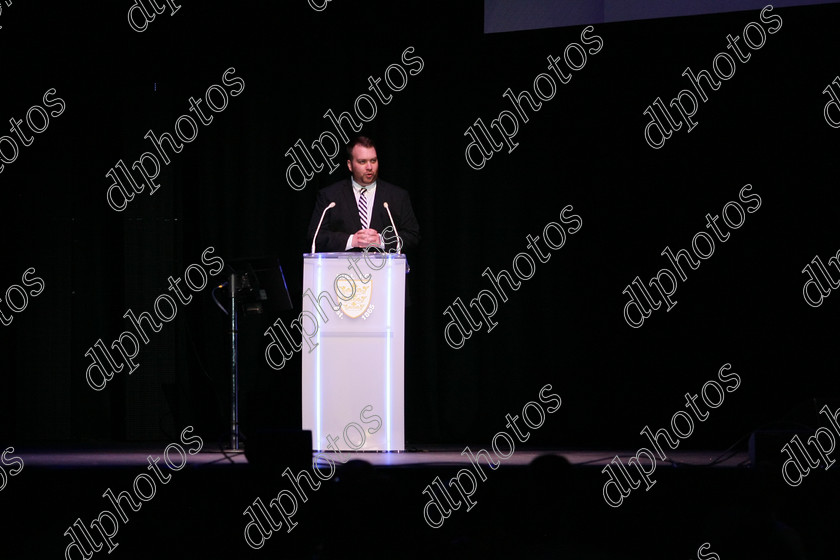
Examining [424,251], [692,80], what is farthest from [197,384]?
[692,80]

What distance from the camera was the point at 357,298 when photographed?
15.6 feet

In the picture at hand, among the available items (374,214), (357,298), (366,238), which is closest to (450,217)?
(374,214)

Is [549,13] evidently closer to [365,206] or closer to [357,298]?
[365,206]

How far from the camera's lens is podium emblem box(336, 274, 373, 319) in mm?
4734

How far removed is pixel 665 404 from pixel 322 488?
2930mm

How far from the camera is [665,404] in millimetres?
5812

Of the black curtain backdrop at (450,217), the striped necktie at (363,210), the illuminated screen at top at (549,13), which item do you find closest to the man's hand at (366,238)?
the striped necktie at (363,210)

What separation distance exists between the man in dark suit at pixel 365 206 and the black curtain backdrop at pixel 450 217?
73 cm

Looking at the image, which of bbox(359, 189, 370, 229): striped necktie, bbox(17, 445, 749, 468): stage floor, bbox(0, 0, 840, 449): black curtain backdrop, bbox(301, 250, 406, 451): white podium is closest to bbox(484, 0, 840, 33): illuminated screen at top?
bbox(0, 0, 840, 449): black curtain backdrop

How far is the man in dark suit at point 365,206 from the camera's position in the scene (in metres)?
5.18

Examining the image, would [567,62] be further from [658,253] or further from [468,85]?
[658,253]

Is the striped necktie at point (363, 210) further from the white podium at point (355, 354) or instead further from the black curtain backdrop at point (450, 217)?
the black curtain backdrop at point (450, 217)

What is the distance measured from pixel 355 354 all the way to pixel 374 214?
946 millimetres

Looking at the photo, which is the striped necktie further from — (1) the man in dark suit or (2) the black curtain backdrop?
(2) the black curtain backdrop
